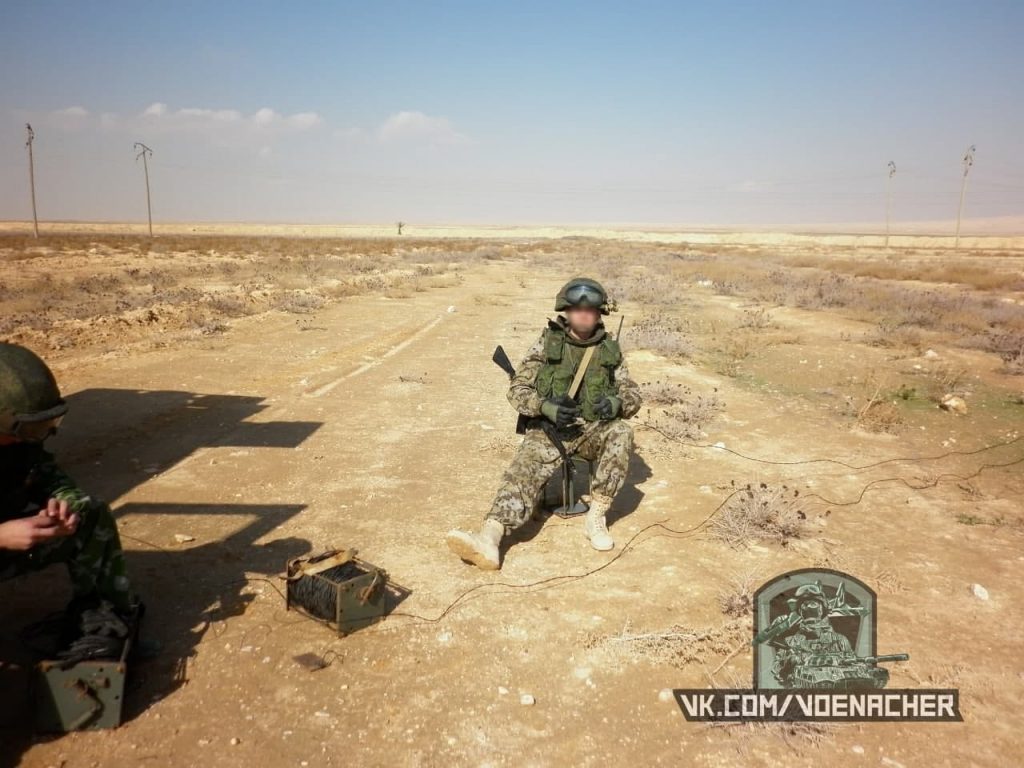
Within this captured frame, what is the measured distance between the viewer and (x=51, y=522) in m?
2.64

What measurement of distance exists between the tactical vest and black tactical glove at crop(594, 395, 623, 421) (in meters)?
0.18

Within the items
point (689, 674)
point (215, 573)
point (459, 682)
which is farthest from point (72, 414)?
point (689, 674)

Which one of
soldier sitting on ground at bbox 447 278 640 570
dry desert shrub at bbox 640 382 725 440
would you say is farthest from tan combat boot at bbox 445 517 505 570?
dry desert shrub at bbox 640 382 725 440

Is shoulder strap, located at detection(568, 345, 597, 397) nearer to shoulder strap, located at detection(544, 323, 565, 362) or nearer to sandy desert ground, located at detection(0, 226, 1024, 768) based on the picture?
shoulder strap, located at detection(544, 323, 565, 362)

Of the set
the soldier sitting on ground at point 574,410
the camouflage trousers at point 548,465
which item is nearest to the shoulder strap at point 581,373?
the soldier sitting on ground at point 574,410

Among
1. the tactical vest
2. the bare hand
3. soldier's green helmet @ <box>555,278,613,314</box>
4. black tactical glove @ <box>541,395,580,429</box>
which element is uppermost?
soldier's green helmet @ <box>555,278,613,314</box>

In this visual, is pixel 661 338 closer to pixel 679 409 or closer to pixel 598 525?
pixel 679 409

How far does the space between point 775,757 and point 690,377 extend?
287 inches

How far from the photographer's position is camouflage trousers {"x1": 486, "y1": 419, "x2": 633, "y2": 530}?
4.25 metres

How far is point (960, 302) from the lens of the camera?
17031mm

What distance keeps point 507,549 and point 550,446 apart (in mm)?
783

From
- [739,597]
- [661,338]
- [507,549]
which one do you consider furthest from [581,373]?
[661,338]

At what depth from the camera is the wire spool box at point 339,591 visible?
11.0 ft

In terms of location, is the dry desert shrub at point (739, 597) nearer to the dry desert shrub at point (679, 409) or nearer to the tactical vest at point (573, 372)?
the tactical vest at point (573, 372)
